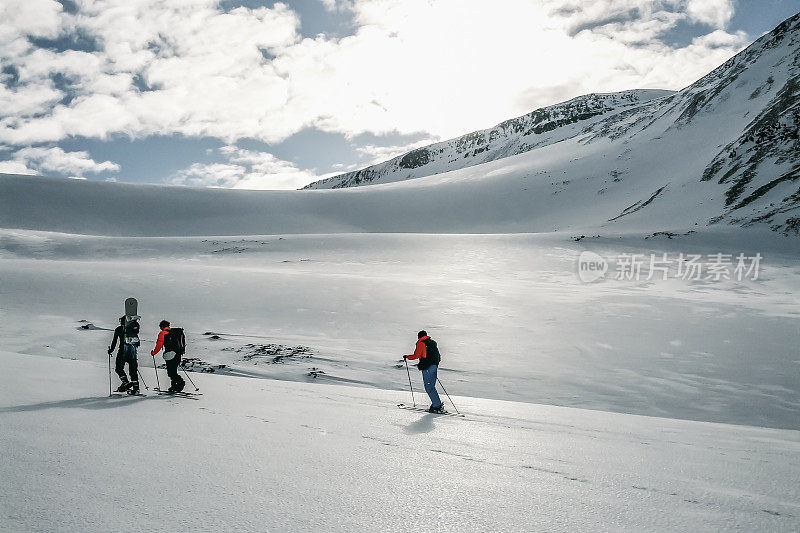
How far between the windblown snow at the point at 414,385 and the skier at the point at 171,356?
36.2 inches

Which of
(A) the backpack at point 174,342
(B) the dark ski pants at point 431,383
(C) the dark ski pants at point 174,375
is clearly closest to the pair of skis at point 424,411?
(B) the dark ski pants at point 431,383

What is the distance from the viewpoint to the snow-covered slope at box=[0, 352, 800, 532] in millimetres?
3670

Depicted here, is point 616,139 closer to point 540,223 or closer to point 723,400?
point 540,223

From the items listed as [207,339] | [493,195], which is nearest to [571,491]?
[207,339]

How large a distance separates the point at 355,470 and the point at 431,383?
4.57m

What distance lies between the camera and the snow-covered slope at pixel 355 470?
12.0 feet

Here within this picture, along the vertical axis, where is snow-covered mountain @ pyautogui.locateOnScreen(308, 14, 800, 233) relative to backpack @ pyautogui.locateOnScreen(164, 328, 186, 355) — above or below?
above

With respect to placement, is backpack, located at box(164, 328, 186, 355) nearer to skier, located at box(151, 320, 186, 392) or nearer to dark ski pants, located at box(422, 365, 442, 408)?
skier, located at box(151, 320, 186, 392)

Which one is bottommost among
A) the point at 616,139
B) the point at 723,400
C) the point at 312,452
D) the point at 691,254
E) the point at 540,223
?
the point at 723,400

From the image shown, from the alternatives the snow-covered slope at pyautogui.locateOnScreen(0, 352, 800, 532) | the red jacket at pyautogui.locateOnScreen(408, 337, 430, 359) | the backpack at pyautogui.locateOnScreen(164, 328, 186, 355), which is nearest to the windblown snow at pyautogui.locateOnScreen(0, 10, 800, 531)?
the snow-covered slope at pyautogui.locateOnScreen(0, 352, 800, 532)

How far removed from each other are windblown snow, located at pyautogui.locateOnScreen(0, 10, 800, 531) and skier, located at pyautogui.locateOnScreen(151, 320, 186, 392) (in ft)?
3.02

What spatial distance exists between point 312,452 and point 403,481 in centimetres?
129

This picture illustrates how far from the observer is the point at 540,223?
216ft

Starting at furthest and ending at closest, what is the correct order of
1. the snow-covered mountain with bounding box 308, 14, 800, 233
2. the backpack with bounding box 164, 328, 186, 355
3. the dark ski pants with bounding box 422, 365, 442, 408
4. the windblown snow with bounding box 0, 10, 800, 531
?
the snow-covered mountain with bounding box 308, 14, 800, 233
the backpack with bounding box 164, 328, 186, 355
the dark ski pants with bounding box 422, 365, 442, 408
the windblown snow with bounding box 0, 10, 800, 531
